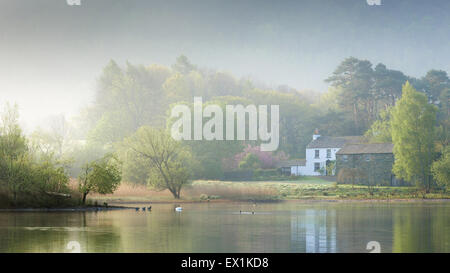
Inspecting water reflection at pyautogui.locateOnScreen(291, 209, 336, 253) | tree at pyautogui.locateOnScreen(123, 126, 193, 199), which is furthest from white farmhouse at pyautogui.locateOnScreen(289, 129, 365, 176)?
water reflection at pyautogui.locateOnScreen(291, 209, 336, 253)

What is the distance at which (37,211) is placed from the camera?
142 ft

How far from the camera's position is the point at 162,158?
65125 mm

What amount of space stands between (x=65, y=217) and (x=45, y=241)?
13.0 meters

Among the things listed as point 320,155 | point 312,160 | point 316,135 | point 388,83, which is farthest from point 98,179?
point 388,83

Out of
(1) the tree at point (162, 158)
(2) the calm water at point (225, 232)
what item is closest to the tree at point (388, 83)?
(1) the tree at point (162, 158)

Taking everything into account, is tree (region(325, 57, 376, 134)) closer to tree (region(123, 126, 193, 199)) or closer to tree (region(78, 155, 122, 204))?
tree (region(123, 126, 193, 199))

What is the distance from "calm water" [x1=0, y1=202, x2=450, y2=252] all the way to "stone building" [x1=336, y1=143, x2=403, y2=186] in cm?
3661

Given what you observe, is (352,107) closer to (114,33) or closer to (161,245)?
(114,33)

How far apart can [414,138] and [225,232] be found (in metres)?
46.7

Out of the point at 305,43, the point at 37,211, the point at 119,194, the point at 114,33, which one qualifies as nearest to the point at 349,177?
the point at 119,194

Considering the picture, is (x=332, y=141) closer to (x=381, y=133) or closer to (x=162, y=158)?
(x=381, y=133)

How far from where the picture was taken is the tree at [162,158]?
63469 mm

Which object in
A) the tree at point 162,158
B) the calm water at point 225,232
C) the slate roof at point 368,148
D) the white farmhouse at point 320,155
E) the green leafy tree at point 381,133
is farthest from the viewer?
the white farmhouse at point 320,155

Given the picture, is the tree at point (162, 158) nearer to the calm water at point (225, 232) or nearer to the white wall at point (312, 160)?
the calm water at point (225, 232)
